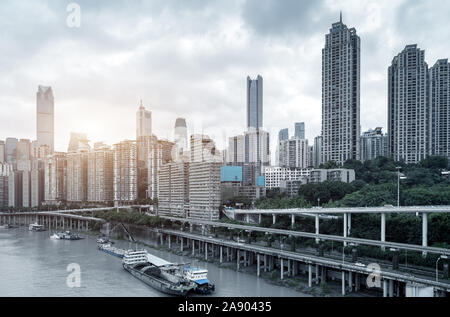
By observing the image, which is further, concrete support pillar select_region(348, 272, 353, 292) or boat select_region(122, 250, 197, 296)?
boat select_region(122, 250, 197, 296)

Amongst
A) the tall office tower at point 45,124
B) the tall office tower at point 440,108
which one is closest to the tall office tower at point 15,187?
the tall office tower at point 45,124

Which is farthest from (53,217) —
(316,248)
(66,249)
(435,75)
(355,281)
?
(435,75)

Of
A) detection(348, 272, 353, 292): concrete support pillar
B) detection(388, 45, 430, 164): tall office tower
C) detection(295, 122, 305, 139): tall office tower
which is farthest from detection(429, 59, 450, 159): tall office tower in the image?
detection(295, 122, 305, 139): tall office tower

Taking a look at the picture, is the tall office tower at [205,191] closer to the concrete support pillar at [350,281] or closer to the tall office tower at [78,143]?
the concrete support pillar at [350,281]

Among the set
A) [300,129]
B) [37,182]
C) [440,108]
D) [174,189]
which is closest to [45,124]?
[37,182]

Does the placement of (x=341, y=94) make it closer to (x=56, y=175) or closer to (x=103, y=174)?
(x=103, y=174)

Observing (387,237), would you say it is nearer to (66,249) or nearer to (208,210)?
(208,210)

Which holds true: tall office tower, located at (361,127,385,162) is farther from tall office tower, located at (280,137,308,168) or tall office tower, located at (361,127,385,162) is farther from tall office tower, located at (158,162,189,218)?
tall office tower, located at (158,162,189,218)
